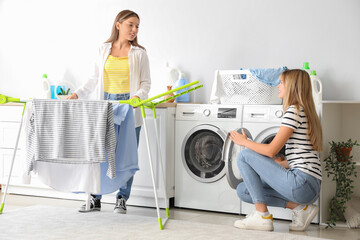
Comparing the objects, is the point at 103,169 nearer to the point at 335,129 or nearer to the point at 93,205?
the point at 93,205

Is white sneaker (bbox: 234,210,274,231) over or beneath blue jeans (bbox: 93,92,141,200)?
beneath

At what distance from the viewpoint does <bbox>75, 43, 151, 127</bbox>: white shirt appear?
12.5 feet

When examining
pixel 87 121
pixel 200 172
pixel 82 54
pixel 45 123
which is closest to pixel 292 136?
pixel 200 172

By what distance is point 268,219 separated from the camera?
334 cm

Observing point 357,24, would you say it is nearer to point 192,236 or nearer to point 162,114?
point 162,114

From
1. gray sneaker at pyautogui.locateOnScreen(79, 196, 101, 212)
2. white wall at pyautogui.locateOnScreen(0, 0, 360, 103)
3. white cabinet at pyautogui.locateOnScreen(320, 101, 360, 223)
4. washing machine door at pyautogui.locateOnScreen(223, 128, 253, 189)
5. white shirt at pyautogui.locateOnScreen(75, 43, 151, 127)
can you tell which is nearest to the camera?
washing machine door at pyautogui.locateOnScreen(223, 128, 253, 189)

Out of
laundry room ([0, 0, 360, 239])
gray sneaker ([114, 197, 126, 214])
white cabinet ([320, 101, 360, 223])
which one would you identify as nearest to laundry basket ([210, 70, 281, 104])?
laundry room ([0, 0, 360, 239])

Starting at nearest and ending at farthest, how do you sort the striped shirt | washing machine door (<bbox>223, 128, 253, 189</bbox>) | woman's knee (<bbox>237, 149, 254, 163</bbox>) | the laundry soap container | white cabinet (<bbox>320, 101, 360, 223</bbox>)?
the striped shirt < woman's knee (<bbox>237, 149, 254, 163</bbox>) < washing machine door (<bbox>223, 128, 253, 189</bbox>) < white cabinet (<bbox>320, 101, 360, 223</bbox>) < the laundry soap container

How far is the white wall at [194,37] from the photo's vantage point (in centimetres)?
410

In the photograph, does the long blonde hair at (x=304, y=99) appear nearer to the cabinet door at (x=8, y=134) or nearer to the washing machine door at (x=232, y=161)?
the washing machine door at (x=232, y=161)

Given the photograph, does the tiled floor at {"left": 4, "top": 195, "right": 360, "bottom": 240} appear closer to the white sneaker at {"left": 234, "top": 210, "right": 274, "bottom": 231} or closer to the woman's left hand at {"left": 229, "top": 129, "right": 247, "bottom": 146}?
the white sneaker at {"left": 234, "top": 210, "right": 274, "bottom": 231}

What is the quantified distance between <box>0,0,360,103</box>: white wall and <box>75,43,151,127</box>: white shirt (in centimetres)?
87

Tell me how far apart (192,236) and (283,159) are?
0.84m

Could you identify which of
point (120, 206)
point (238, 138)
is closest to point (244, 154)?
point (238, 138)
